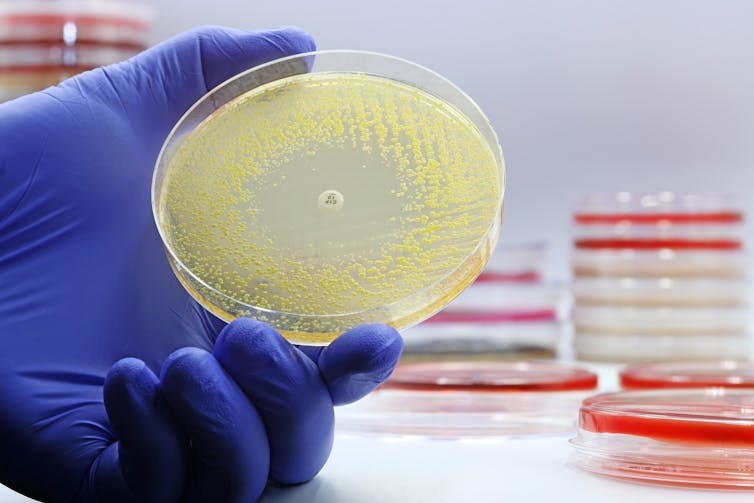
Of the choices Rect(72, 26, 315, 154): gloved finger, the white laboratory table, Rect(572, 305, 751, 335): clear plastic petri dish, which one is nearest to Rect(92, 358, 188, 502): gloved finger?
the white laboratory table

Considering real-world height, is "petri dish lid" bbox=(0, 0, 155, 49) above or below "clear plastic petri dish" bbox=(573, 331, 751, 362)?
above

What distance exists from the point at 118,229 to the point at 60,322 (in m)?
0.14

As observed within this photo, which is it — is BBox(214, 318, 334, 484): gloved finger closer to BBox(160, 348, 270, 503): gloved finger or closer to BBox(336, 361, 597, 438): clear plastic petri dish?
BBox(160, 348, 270, 503): gloved finger

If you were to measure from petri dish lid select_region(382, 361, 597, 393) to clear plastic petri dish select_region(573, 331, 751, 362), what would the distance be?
47cm

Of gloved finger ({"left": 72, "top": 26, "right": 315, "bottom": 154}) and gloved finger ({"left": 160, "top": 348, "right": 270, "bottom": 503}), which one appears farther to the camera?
gloved finger ({"left": 72, "top": 26, "right": 315, "bottom": 154})

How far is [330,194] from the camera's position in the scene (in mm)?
1123

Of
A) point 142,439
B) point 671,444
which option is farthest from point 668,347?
point 142,439

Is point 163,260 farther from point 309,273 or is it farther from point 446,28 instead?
point 446,28

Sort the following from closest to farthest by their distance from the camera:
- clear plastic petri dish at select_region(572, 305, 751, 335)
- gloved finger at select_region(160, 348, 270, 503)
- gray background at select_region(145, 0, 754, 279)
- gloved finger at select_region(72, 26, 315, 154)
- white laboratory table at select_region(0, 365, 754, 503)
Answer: gloved finger at select_region(160, 348, 270, 503)
white laboratory table at select_region(0, 365, 754, 503)
gloved finger at select_region(72, 26, 315, 154)
clear plastic petri dish at select_region(572, 305, 751, 335)
gray background at select_region(145, 0, 754, 279)

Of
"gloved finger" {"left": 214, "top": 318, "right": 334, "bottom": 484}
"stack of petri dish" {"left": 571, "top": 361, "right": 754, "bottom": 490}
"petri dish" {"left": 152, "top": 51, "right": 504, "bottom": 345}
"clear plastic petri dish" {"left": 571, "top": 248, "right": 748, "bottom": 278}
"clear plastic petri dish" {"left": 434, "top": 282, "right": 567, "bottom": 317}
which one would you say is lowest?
"clear plastic petri dish" {"left": 434, "top": 282, "right": 567, "bottom": 317}

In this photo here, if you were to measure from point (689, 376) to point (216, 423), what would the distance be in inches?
38.1

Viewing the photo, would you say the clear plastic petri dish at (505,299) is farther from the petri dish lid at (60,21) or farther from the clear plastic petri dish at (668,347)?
the petri dish lid at (60,21)

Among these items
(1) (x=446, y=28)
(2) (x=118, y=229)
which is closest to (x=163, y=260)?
(2) (x=118, y=229)

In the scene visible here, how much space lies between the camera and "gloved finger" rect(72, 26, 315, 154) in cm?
131
